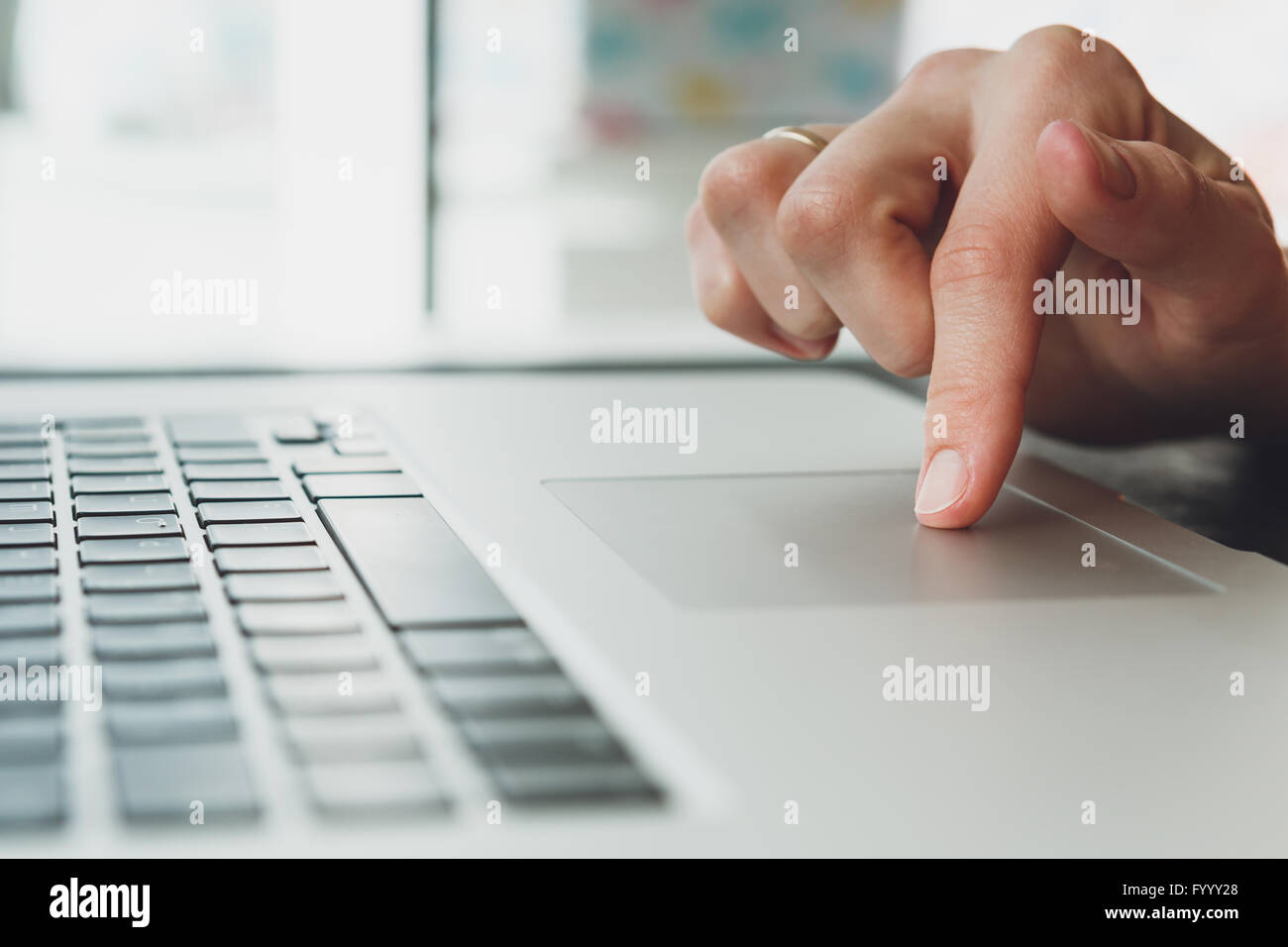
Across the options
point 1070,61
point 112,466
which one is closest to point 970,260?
point 1070,61

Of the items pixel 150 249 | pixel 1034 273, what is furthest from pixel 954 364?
pixel 150 249

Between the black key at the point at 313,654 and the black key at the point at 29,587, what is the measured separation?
85 mm

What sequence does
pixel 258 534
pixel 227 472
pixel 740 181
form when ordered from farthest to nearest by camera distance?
pixel 740 181, pixel 227 472, pixel 258 534

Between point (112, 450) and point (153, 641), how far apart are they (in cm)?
29

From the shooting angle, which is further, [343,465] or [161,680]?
[343,465]

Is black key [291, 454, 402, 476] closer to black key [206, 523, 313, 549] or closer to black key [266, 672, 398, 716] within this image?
black key [206, 523, 313, 549]

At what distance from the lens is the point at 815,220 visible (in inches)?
26.9

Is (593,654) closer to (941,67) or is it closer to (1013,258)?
(1013,258)

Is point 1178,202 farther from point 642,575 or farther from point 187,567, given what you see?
point 187,567

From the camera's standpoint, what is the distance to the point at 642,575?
0.47 metres

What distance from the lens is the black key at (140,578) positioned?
16.0 inches

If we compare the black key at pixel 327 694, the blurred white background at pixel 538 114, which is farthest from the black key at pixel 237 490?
the blurred white background at pixel 538 114

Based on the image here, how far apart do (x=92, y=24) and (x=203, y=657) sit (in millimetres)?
8189

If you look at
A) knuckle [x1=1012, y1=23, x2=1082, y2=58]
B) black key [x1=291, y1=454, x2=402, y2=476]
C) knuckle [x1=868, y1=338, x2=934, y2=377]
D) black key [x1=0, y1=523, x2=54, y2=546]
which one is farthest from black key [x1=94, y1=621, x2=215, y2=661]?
knuckle [x1=1012, y1=23, x2=1082, y2=58]
